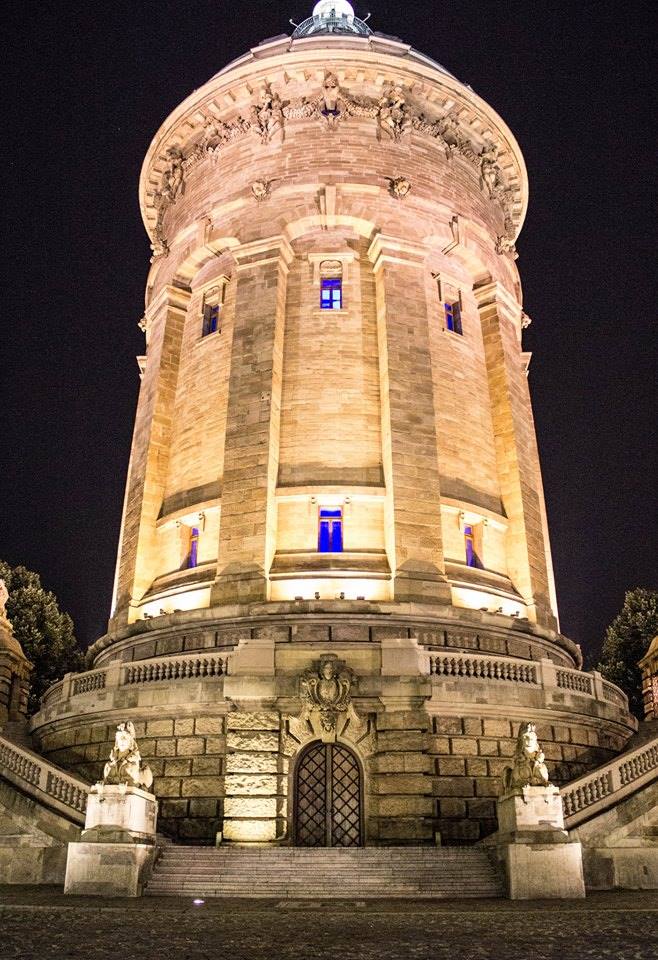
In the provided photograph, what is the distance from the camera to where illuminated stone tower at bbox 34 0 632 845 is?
21.2 meters

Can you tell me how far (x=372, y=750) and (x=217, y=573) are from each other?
28.8 ft

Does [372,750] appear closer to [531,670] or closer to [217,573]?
[531,670]

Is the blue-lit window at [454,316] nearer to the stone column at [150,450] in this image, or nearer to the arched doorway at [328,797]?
the stone column at [150,450]

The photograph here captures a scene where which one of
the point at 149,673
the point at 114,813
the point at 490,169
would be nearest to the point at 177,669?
the point at 149,673

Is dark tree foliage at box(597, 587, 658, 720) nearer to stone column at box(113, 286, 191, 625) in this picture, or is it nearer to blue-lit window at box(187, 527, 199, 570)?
blue-lit window at box(187, 527, 199, 570)

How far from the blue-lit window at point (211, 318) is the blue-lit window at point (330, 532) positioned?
9.70m

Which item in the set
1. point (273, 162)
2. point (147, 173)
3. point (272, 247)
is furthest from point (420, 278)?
point (147, 173)

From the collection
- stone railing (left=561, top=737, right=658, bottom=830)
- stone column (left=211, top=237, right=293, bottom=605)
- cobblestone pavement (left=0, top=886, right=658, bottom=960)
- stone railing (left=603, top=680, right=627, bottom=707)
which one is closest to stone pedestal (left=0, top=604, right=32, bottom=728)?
stone column (left=211, top=237, right=293, bottom=605)

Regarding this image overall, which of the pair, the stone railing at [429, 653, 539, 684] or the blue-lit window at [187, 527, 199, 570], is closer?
the stone railing at [429, 653, 539, 684]

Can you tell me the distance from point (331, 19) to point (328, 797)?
4659 cm

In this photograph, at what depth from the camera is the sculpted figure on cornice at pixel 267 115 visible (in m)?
35.2

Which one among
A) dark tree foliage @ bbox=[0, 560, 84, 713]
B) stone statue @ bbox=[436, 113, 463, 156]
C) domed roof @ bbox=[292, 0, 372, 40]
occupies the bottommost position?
dark tree foliage @ bbox=[0, 560, 84, 713]

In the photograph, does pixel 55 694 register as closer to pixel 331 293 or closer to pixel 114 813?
pixel 114 813

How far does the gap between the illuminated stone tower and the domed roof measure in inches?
500
